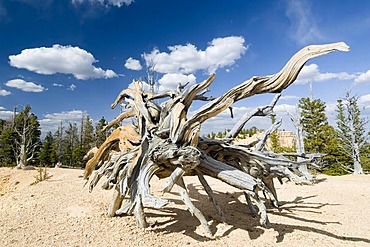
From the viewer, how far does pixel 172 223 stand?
4.08 metres

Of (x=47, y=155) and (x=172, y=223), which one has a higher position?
(x=47, y=155)

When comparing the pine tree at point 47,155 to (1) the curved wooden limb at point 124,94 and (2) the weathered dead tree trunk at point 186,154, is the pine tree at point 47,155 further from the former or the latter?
(2) the weathered dead tree trunk at point 186,154

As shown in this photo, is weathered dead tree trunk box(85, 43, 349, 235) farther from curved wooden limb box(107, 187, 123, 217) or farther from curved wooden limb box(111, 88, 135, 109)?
curved wooden limb box(111, 88, 135, 109)

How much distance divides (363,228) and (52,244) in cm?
522

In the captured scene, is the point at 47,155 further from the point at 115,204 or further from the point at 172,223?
the point at 172,223

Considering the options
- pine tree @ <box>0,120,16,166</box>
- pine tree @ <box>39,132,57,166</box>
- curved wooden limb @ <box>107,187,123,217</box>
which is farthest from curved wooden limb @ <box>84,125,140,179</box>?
pine tree @ <box>39,132,57,166</box>

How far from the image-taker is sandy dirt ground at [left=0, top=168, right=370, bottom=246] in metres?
3.39

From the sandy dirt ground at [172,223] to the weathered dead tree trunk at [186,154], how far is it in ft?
0.93

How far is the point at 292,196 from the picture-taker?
6812 mm

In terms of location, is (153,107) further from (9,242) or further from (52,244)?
(9,242)

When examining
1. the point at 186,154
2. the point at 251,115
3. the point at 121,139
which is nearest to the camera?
the point at 186,154

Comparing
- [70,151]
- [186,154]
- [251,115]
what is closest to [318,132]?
[251,115]

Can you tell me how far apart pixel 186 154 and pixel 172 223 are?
145 centimetres

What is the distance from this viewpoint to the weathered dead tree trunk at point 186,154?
333 centimetres
